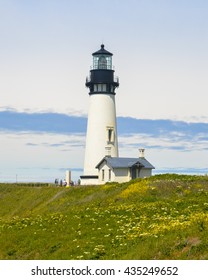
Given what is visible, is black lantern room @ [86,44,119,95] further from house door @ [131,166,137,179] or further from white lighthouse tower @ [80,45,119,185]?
house door @ [131,166,137,179]

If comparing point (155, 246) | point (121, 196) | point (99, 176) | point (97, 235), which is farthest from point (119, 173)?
point (155, 246)

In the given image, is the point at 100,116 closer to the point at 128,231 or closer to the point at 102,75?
the point at 102,75

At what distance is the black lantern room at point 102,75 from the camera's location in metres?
78.7

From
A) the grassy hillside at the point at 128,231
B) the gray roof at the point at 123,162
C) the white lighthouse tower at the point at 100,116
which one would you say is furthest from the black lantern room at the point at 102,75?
the grassy hillside at the point at 128,231

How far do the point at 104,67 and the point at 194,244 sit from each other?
6073 centimetres

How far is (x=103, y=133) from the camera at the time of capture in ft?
254

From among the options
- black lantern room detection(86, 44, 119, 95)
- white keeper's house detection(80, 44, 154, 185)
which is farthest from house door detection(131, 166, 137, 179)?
black lantern room detection(86, 44, 119, 95)

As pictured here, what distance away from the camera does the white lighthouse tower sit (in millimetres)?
76750

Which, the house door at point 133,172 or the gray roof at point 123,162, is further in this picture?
the house door at point 133,172

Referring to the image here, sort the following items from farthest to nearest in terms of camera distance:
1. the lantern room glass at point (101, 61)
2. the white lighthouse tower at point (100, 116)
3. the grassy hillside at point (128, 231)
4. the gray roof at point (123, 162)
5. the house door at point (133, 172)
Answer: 1. the lantern room glass at point (101, 61)
2. the white lighthouse tower at point (100, 116)
3. the house door at point (133, 172)
4. the gray roof at point (123, 162)
5. the grassy hillside at point (128, 231)

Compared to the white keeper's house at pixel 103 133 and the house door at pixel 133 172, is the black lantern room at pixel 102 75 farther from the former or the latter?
the house door at pixel 133 172

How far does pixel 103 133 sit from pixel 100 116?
2.57 m

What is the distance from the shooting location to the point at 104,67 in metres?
79.3

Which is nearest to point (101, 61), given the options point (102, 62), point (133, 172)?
point (102, 62)
